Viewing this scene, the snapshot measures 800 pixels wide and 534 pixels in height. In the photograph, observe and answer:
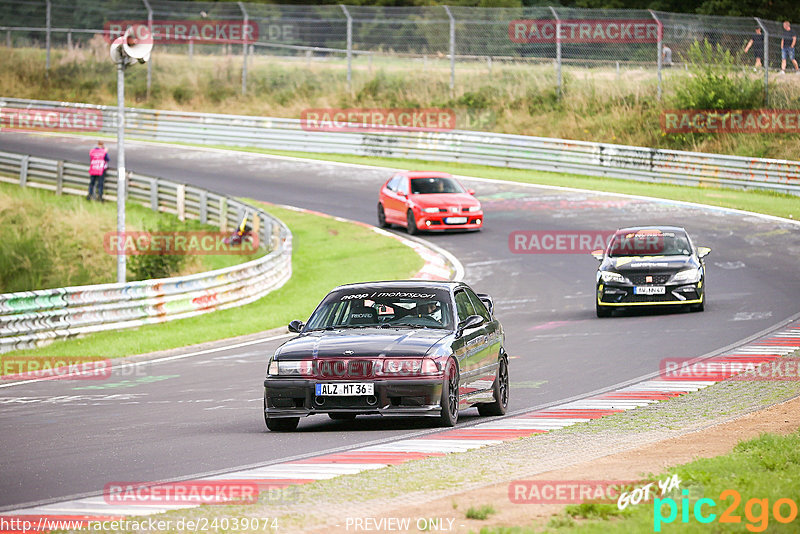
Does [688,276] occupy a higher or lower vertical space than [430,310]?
lower

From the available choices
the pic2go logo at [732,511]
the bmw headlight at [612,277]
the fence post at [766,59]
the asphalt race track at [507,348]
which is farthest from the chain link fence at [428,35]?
the pic2go logo at [732,511]

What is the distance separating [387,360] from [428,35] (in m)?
34.9

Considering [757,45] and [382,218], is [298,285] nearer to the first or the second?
[382,218]

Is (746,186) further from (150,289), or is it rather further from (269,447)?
(269,447)

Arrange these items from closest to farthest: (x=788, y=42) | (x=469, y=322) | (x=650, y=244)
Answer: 1. (x=469, y=322)
2. (x=650, y=244)
3. (x=788, y=42)

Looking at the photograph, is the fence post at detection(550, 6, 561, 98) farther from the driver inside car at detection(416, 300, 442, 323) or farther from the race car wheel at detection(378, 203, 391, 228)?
the driver inside car at detection(416, 300, 442, 323)

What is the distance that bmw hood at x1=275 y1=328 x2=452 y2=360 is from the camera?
1066 cm

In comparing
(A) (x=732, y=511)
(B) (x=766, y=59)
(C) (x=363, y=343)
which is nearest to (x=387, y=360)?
(C) (x=363, y=343)

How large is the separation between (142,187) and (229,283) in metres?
14.8

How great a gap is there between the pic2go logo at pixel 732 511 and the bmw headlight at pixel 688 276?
13.6 metres

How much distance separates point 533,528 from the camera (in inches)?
254

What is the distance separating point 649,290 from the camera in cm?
2036

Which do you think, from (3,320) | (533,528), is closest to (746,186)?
(3,320)

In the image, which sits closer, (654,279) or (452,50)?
(654,279)
